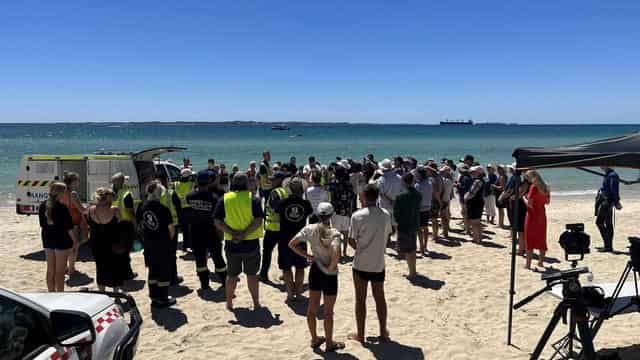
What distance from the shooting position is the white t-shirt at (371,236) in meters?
5.12

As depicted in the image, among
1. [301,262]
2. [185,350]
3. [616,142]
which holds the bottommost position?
[185,350]

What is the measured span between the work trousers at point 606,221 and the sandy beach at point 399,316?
37cm

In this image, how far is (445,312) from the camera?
6.46 metres

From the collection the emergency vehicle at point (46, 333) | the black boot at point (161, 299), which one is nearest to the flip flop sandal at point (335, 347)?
the emergency vehicle at point (46, 333)

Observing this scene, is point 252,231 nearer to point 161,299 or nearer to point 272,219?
point 272,219

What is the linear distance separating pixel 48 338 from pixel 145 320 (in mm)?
3524

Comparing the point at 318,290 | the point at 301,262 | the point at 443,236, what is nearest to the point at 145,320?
the point at 301,262

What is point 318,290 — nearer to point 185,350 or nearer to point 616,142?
point 185,350

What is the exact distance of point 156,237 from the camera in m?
6.41

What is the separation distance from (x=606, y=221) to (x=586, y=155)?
18.5 feet

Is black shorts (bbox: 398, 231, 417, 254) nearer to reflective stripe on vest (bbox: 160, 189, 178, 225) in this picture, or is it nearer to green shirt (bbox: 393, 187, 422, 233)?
green shirt (bbox: 393, 187, 422, 233)

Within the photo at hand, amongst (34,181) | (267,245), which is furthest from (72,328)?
(34,181)

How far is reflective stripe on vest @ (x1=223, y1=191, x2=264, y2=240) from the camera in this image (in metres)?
6.11

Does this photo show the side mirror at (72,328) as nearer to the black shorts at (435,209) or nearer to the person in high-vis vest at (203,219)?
the person in high-vis vest at (203,219)
